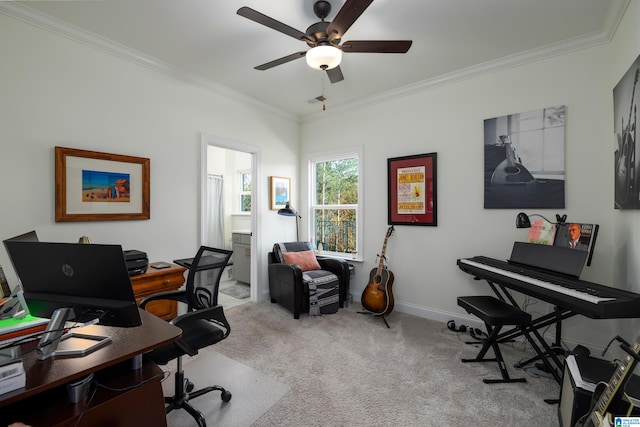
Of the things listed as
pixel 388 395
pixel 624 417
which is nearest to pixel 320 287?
pixel 388 395

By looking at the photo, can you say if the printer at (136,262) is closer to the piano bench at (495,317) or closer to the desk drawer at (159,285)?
the desk drawer at (159,285)

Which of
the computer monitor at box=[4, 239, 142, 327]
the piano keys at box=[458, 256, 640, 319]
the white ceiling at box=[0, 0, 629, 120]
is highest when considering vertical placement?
the white ceiling at box=[0, 0, 629, 120]

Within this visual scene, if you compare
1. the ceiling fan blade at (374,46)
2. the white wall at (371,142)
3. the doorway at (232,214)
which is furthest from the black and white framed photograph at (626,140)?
the doorway at (232,214)

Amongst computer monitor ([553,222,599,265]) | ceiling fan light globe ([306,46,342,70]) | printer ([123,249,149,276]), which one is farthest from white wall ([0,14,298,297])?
computer monitor ([553,222,599,265])

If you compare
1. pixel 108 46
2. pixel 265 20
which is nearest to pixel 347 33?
pixel 265 20

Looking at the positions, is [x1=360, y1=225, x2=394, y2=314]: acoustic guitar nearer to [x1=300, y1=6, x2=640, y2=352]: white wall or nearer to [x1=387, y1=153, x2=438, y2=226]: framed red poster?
[x1=300, y1=6, x2=640, y2=352]: white wall

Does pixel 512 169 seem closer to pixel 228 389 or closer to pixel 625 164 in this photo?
pixel 625 164

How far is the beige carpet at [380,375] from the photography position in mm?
1878

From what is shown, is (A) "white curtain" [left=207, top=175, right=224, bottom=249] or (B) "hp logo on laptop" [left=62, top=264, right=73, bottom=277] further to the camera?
(A) "white curtain" [left=207, top=175, right=224, bottom=249]

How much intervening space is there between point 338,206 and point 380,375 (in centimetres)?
254

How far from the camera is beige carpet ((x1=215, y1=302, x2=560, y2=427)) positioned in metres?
1.88

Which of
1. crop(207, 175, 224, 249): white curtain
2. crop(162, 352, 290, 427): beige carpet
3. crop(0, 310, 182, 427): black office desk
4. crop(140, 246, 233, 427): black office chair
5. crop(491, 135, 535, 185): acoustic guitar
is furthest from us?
crop(207, 175, 224, 249): white curtain

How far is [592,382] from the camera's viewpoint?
1450 mm

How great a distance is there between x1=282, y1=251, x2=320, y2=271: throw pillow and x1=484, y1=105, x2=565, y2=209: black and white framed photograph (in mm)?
2219
